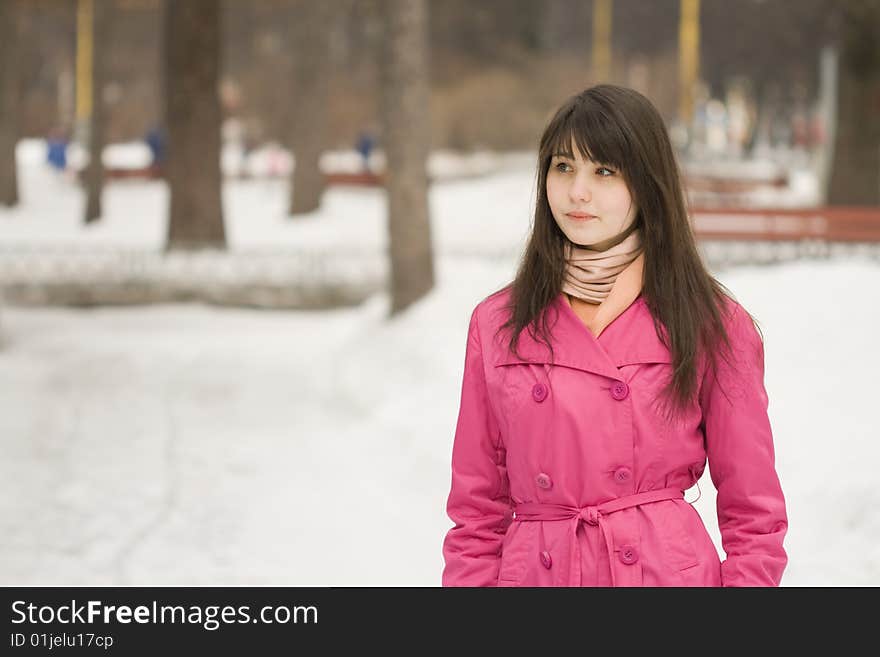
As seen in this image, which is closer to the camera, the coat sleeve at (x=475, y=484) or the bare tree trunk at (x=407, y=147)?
the coat sleeve at (x=475, y=484)

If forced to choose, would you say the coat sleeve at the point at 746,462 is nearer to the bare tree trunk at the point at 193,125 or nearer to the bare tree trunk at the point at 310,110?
the bare tree trunk at the point at 193,125

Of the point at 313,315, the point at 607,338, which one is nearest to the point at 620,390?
the point at 607,338

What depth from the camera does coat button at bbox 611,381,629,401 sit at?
2.94 m

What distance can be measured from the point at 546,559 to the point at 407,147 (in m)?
11.6

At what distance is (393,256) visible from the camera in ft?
48.0

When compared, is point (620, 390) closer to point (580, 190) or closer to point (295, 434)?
point (580, 190)

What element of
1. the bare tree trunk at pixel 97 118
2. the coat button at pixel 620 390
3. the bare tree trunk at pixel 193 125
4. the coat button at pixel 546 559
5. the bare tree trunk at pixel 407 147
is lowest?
the coat button at pixel 546 559

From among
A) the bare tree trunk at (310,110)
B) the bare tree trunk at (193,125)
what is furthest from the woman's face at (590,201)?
the bare tree trunk at (310,110)

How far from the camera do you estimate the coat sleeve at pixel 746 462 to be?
9.81 ft

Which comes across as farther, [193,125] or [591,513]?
[193,125]

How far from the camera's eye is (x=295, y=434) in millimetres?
11078

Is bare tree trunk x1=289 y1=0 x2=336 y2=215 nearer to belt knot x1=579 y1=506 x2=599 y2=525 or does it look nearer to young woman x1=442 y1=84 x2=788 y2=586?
young woman x1=442 y1=84 x2=788 y2=586

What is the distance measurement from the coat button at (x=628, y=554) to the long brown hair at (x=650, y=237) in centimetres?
28

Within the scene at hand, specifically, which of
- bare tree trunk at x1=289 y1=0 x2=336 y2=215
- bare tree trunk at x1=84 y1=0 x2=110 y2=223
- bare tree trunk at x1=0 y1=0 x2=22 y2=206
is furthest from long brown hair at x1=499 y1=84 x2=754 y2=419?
bare tree trunk at x1=0 y1=0 x2=22 y2=206
